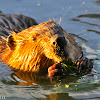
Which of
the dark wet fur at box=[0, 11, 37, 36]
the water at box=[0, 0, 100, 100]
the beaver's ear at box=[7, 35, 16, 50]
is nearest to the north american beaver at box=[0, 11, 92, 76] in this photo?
the beaver's ear at box=[7, 35, 16, 50]

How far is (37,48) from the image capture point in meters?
3.30

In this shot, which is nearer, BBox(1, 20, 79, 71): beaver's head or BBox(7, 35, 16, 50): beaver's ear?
BBox(1, 20, 79, 71): beaver's head

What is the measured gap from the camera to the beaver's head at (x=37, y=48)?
310 cm

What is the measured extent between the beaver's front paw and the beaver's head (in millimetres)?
91

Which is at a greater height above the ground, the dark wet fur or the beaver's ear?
the beaver's ear


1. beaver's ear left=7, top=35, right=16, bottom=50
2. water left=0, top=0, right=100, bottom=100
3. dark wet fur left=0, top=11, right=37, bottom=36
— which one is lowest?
water left=0, top=0, right=100, bottom=100

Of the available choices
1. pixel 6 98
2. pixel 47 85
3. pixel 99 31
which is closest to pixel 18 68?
pixel 47 85

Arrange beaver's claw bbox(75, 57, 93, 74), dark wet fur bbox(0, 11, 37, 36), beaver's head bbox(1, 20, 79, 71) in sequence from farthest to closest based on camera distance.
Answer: dark wet fur bbox(0, 11, 37, 36)
beaver's claw bbox(75, 57, 93, 74)
beaver's head bbox(1, 20, 79, 71)

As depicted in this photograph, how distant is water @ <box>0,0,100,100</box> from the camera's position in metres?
2.69

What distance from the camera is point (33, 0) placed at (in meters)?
7.90

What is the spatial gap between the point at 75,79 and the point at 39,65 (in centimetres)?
53

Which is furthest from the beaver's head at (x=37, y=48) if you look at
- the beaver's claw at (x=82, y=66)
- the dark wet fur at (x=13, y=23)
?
the dark wet fur at (x=13, y=23)

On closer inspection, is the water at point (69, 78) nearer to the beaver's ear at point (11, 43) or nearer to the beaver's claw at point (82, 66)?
the beaver's claw at point (82, 66)

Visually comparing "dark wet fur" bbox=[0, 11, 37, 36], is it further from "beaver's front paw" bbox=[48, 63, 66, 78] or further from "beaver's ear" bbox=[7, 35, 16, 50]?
"beaver's front paw" bbox=[48, 63, 66, 78]
